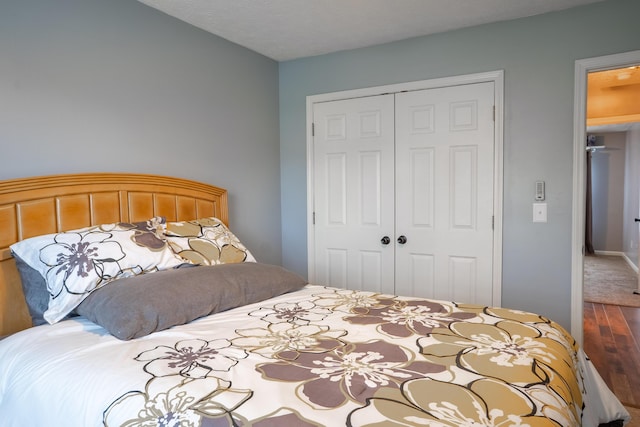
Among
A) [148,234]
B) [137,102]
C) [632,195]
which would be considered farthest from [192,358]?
[632,195]

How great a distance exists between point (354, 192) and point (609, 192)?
7.11 m

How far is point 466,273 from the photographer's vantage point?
3.00m

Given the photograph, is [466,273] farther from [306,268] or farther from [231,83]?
[231,83]

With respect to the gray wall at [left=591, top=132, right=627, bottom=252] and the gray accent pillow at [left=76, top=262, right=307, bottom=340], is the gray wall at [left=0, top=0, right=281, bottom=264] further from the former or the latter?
the gray wall at [left=591, top=132, right=627, bottom=252]

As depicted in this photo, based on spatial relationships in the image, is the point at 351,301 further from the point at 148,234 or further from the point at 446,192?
the point at 446,192

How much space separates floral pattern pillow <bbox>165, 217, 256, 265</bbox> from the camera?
215 cm

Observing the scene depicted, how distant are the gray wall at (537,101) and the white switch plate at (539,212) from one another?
1.2 inches

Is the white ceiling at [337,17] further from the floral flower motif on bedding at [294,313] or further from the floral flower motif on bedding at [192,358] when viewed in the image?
the floral flower motif on bedding at [192,358]

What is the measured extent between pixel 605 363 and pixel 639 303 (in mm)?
2224

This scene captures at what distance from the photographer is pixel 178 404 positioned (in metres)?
1.10

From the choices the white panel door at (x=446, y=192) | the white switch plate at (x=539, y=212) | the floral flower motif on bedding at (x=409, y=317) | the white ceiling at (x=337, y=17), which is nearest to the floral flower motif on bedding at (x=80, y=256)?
the floral flower motif on bedding at (x=409, y=317)

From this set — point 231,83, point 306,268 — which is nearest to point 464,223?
point 306,268

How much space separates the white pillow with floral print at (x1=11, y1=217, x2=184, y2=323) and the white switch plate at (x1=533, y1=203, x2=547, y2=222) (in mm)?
2283

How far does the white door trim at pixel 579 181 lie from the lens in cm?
258
